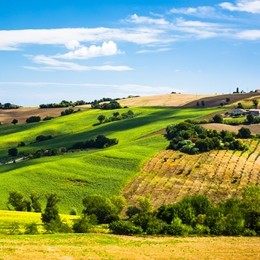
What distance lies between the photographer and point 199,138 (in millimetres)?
153875

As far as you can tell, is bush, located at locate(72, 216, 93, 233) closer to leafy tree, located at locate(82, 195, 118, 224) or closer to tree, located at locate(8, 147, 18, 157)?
leafy tree, located at locate(82, 195, 118, 224)

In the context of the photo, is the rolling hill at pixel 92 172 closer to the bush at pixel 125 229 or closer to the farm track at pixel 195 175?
the farm track at pixel 195 175

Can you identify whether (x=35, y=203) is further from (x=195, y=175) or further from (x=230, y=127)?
(x=230, y=127)

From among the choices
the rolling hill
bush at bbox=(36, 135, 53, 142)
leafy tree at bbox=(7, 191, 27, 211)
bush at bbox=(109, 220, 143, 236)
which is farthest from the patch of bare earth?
bush at bbox=(109, 220, 143, 236)

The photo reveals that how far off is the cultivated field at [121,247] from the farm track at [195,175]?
3981 cm

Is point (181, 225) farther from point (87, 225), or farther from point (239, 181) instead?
point (239, 181)

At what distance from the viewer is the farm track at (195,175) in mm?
109438

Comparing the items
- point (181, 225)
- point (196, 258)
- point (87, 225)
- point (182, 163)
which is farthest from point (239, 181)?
point (196, 258)

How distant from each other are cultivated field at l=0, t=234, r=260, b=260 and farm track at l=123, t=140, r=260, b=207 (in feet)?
131

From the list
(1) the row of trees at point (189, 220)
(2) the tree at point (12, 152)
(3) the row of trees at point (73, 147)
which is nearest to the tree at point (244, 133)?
(3) the row of trees at point (73, 147)

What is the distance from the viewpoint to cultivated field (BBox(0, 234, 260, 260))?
162 feet

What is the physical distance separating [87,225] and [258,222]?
86.8ft

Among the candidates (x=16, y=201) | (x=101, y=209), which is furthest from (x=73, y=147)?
(x=101, y=209)

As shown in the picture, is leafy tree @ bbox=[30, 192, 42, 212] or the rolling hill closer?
leafy tree @ bbox=[30, 192, 42, 212]
